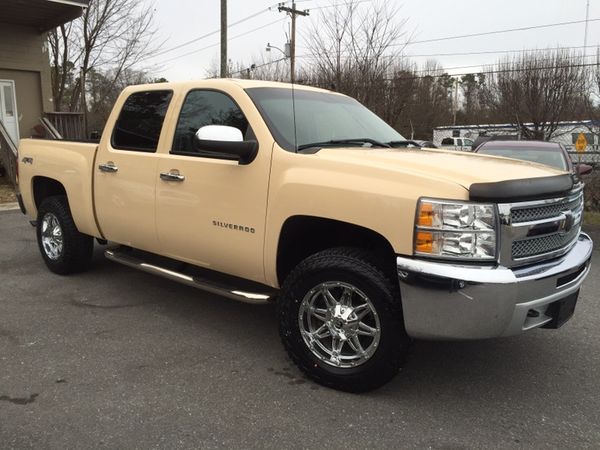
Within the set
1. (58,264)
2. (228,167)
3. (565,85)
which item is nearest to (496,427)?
(228,167)

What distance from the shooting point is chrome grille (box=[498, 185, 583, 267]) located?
290cm

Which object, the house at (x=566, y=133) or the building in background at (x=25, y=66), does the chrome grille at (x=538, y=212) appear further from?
the building in background at (x=25, y=66)

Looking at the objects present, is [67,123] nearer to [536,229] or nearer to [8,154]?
[8,154]

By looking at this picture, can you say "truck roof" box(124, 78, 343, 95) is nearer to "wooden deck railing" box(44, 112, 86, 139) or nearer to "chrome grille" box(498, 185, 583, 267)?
"chrome grille" box(498, 185, 583, 267)

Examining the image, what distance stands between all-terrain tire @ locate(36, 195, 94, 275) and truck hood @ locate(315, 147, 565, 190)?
3.18 m

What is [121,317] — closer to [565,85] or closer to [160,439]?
[160,439]

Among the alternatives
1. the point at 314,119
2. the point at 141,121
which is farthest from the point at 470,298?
the point at 141,121

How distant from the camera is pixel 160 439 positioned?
2.82 meters

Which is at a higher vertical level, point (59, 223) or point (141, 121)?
point (141, 121)

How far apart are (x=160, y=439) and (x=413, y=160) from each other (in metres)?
2.14

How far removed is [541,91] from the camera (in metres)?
22.1

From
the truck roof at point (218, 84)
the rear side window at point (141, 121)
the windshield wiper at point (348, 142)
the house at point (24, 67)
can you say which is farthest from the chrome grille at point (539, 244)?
the house at point (24, 67)

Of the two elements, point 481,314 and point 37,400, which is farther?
point 37,400

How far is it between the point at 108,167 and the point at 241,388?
248 centimetres
